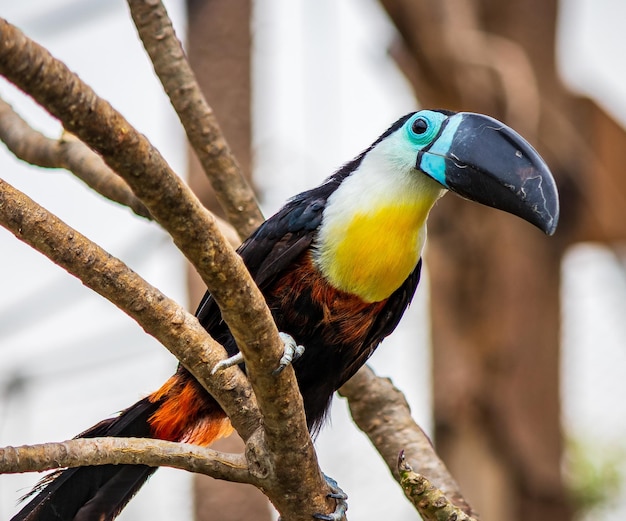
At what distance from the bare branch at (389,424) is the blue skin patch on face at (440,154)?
0.89m

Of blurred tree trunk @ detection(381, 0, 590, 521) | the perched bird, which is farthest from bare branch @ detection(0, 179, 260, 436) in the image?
blurred tree trunk @ detection(381, 0, 590, 521)

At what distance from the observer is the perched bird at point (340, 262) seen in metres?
2.84

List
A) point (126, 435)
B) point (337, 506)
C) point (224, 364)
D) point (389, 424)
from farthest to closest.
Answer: point (389, 424) < point (126, 435) < point (337, 506) < point (224, 364)

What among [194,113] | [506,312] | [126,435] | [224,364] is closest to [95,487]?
[126,435]

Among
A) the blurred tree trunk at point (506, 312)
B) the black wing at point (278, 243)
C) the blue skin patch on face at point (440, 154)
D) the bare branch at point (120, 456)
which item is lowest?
the bare branch at point (120, 456)

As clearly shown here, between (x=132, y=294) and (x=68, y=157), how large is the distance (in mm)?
1417

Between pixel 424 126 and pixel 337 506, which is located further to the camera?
pixel 424 126

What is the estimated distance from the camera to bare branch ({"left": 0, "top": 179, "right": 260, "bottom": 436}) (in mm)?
2246

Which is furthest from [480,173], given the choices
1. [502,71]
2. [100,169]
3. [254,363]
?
[502,71]

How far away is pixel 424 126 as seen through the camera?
3.07 meters

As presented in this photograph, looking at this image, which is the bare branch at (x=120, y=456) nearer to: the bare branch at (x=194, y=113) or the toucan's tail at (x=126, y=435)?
the toucan's tail at (x=126, y=435)

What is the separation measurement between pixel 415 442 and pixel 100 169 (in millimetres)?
1517

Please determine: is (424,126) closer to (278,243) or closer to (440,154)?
(440,154)

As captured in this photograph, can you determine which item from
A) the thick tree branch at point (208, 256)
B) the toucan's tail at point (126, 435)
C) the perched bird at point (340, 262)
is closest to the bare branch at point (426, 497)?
the thick tree branch at point (208, 256)
